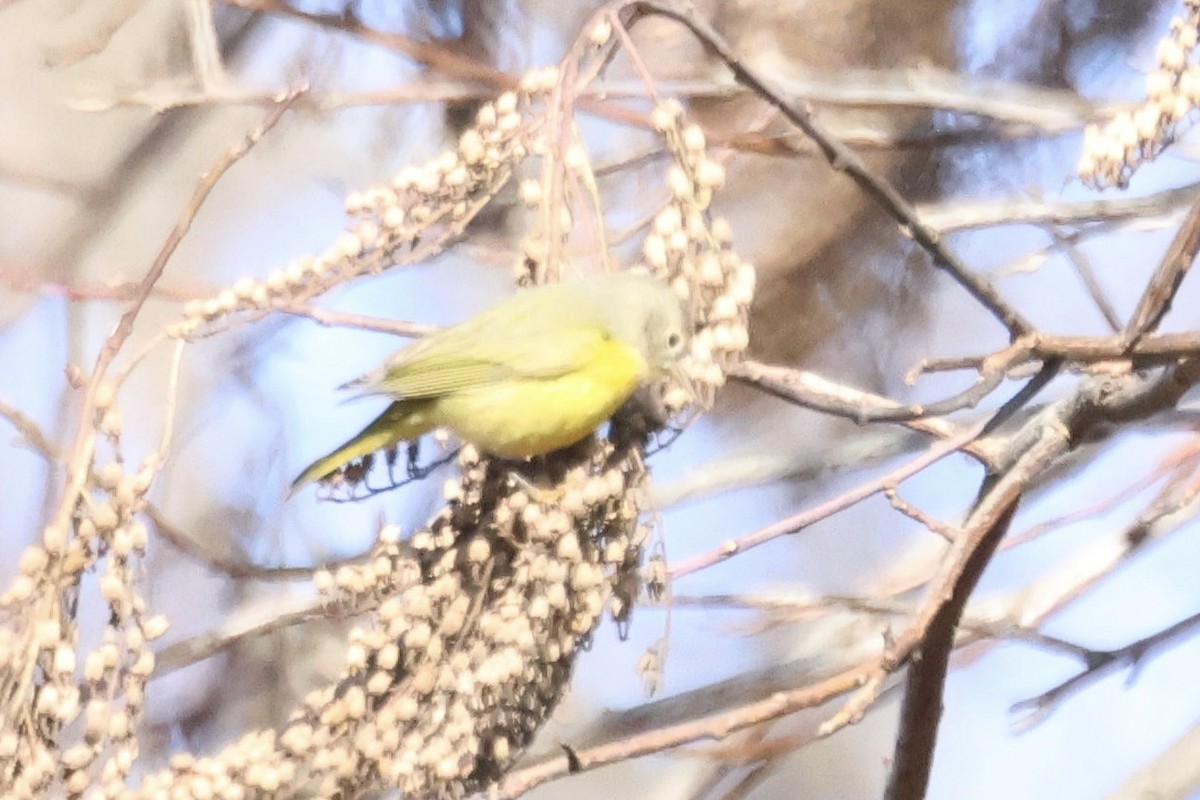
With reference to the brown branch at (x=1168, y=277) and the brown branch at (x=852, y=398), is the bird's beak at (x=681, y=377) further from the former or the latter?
the brown branch at (x=1168, y=277)

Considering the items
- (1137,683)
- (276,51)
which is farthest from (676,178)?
(1137,683)

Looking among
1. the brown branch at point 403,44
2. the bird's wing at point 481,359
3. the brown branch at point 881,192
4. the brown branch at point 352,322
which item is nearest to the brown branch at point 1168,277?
the brown branch at point 881,192

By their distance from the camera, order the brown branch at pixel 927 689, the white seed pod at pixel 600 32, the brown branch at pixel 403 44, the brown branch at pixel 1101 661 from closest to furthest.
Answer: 1. the white seed pod at pixel 600 32
2. the brown branch at pixel 927 689
3. the brown branch at pixel 1101 661
4. the brown branch at pixel 403 44

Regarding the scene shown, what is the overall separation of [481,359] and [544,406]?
0.10m

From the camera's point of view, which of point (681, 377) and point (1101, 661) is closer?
point (681, 377)

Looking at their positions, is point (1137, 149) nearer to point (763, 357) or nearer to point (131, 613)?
point (131, 613)

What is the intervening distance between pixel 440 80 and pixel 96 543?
1006mm

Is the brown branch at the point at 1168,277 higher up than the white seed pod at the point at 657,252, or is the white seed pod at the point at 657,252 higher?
the white seed pod at the point at 657,252

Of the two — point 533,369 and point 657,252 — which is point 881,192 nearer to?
point 657,252

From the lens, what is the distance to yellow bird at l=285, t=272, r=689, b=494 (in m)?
0.85

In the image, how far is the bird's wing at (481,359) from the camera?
94cm

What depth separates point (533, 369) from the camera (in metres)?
0.97

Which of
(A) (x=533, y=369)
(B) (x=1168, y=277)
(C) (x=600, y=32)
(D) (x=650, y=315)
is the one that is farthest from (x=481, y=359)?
(B) (x=1168, y=277)

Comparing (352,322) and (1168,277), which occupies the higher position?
(352,322)
